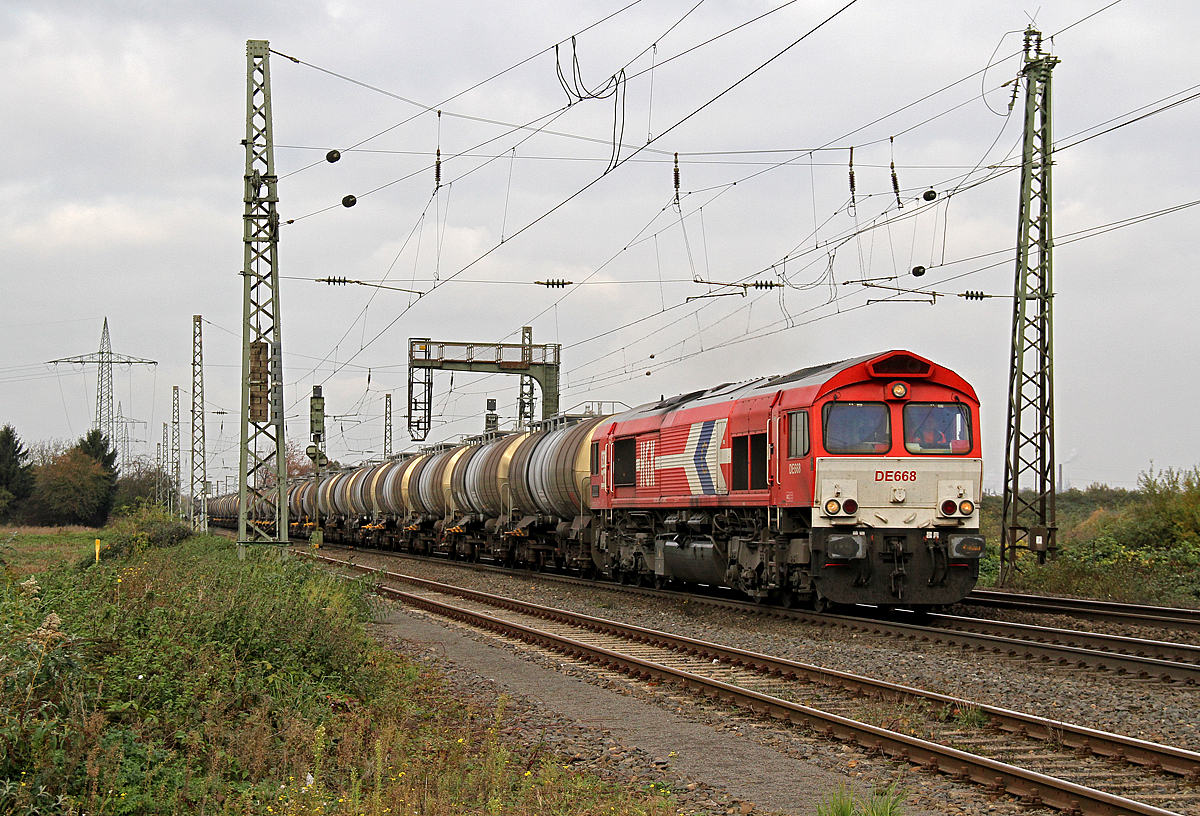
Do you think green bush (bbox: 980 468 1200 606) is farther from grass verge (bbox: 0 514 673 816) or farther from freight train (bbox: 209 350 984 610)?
grass verge (bbox: 0 514 673 816)

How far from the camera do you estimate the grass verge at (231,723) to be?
627cm

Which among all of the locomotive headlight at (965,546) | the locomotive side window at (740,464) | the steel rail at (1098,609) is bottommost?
the steel rail at (1098,609)

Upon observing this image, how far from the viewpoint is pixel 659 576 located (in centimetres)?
2191

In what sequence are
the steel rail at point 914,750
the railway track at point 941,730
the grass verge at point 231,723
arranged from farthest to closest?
the railway track at point 941,730, the steel rail at point 914,750, the grass verge at point 231,723

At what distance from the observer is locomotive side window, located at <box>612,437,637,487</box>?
22.1m

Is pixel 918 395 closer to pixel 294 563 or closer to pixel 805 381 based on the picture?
pixel 805 381

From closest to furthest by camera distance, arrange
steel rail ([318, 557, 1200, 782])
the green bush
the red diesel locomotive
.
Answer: steel rail ([318, 557, 1200, 782]) → the red diesel locomotive → the green bush

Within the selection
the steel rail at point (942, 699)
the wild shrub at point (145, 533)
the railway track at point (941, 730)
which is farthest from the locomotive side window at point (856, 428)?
the wild shrub at point (145, 533)

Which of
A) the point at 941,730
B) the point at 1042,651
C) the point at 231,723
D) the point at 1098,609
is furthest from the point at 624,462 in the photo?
the point at 231,723

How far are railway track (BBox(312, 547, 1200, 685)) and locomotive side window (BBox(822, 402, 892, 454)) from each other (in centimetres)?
248

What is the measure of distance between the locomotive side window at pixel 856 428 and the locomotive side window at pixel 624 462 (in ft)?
22.4

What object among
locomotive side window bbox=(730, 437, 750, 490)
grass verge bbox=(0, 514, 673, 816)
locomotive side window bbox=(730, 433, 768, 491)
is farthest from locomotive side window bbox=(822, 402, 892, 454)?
A: grass verge bbox=(0, 514, 673, 816)

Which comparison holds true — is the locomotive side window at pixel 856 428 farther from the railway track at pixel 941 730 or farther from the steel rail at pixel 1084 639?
the railway track at pixel 941 730

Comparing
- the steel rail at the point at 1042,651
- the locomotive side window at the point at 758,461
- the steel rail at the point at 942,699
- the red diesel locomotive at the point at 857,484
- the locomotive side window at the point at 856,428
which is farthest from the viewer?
the locomotive side window at the point at 758,461
